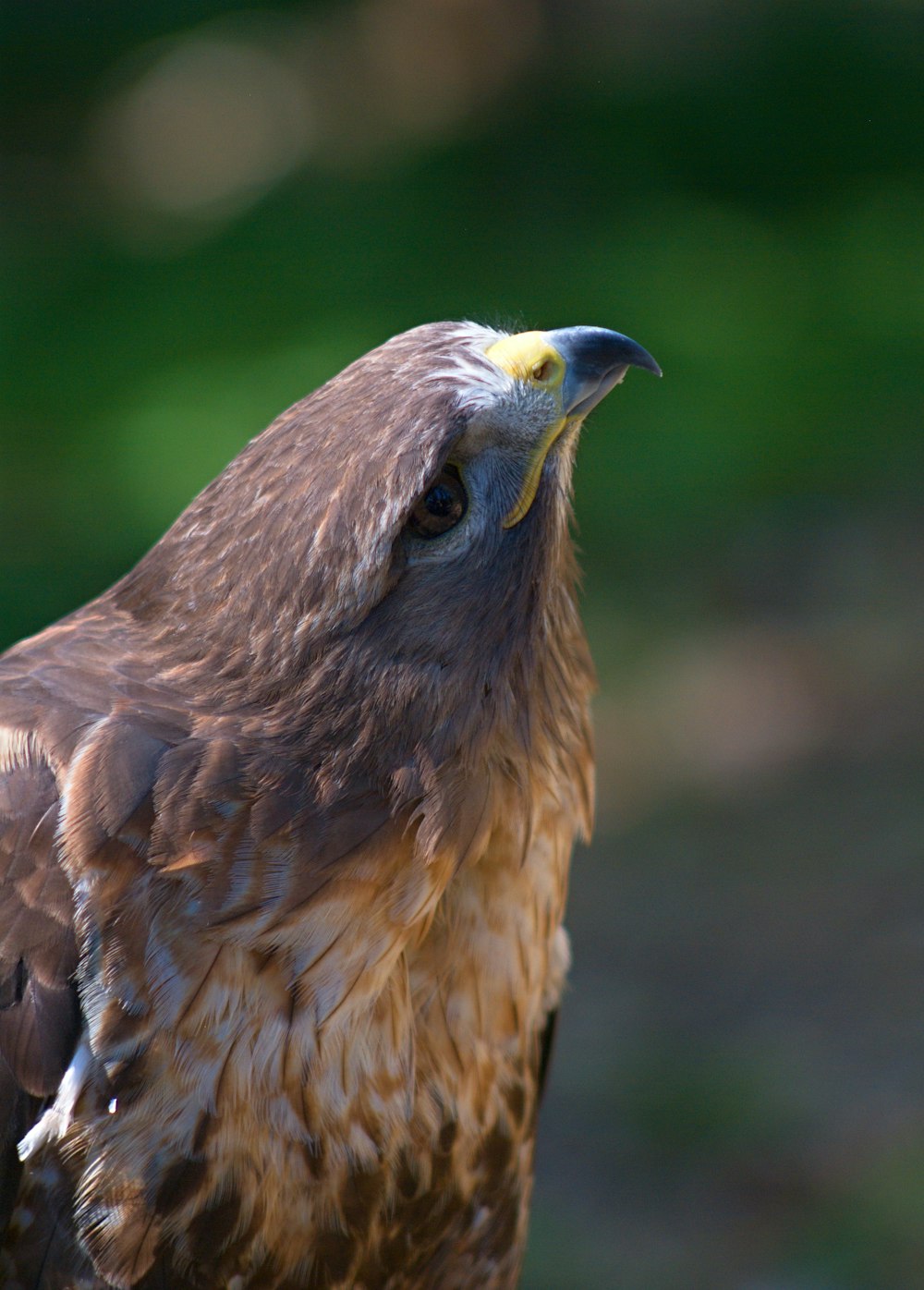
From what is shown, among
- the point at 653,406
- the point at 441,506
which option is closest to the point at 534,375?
the point at 441,506

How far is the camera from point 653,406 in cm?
858

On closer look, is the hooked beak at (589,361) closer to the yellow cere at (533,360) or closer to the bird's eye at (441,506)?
the yellow cere at (533,360)

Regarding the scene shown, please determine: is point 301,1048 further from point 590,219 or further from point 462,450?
point 590,219

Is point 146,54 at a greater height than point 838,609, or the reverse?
point 146,54

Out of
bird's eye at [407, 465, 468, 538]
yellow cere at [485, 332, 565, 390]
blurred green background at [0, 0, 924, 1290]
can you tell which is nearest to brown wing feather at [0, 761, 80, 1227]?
bird's eye at [407, 465, 468, 538]

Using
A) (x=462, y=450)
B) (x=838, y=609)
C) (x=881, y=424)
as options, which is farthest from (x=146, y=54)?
(x=462, y=450)

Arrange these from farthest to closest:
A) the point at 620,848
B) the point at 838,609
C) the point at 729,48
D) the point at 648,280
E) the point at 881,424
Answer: the point at 729,48 < the point at 648,280 < the point at 881,424 < the point at 838,609 < the point at 620,848

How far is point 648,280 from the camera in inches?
363

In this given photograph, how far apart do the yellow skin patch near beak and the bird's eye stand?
9cm

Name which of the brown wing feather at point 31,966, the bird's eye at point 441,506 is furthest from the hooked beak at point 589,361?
the brown wing feather at point 31,966

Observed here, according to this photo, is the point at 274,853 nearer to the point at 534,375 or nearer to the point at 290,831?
the point at 290,831

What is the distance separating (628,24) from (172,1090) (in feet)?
33.6

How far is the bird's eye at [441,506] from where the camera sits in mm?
2402

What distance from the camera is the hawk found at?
2332mm
